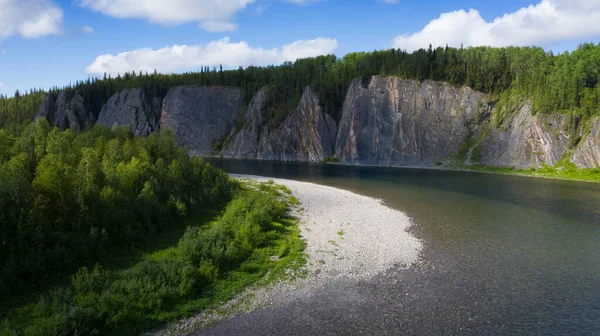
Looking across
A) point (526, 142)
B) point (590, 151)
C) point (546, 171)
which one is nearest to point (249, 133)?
point (526, 142)

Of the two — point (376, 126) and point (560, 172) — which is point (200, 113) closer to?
point (376, 126)

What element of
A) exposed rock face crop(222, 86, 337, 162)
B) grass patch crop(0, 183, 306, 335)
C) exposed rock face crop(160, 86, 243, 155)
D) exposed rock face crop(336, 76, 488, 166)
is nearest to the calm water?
grass patch crop(0, 183, 306, 335)

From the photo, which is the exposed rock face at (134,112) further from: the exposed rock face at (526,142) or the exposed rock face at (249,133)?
the exposed rock face at (526,142)

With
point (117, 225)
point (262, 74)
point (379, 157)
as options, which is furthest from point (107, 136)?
point (262, 74)

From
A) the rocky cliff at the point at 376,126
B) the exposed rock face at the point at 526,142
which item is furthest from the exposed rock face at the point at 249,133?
the exposed rock face at the point at 526,142

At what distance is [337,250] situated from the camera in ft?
93.2

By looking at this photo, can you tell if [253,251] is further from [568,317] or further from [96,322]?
[568,317]

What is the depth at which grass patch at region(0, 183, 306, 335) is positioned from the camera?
15.9 metres

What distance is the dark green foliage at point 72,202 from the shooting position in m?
19.4

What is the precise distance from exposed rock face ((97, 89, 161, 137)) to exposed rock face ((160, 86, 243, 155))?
233 inches

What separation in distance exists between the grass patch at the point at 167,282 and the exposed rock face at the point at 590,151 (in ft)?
238

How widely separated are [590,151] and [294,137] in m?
86.8

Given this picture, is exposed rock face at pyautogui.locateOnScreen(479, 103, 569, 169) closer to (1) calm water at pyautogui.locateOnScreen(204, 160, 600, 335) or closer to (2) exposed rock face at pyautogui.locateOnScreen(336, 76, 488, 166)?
(2) exposed rock face at pyautogui.locateOnScreen(336, 76, 488, 166)

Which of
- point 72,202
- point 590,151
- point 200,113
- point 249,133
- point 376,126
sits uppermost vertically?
point 200,113
